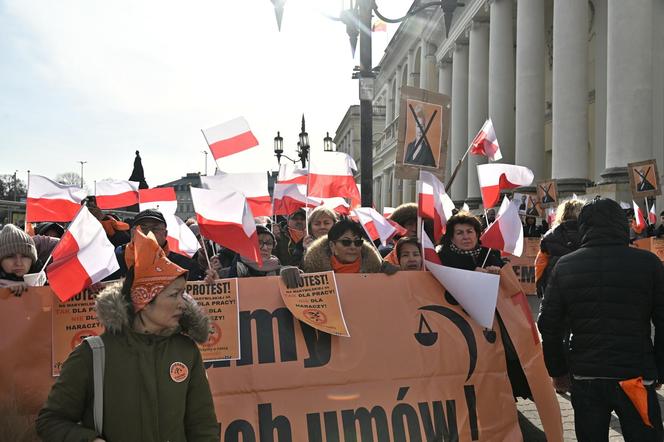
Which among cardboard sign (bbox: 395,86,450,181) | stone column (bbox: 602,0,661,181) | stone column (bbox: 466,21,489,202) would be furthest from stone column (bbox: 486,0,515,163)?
cardboard sign (bbox: 395,86,450,181)

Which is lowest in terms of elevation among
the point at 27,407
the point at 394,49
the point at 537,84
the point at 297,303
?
the point at 27,407

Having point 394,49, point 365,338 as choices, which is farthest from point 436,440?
point 394,49

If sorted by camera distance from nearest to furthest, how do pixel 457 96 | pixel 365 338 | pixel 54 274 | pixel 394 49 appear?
pixel 54 274
pixel 365 338
pixel 457 96
pixel 394 49

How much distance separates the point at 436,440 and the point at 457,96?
29.1 meters

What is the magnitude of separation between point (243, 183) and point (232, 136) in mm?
455

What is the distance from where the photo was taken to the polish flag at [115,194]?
7.97 m

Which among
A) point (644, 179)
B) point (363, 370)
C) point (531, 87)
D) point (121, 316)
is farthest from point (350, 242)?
point (531, 87)

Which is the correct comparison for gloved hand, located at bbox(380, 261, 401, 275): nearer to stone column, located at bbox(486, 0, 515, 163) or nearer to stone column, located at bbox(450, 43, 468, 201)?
stone column, located at bbox(486, 0, 515, 163)

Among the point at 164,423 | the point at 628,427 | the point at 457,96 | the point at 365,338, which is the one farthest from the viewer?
the point at 457,96

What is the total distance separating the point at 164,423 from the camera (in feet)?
7.34

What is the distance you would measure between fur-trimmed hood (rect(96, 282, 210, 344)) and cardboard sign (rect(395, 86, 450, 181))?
122 inches

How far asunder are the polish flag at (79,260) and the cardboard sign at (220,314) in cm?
52

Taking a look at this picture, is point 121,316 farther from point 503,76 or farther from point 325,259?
point 503,76

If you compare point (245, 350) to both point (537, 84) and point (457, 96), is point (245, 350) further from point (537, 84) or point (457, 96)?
point (457, 96)
